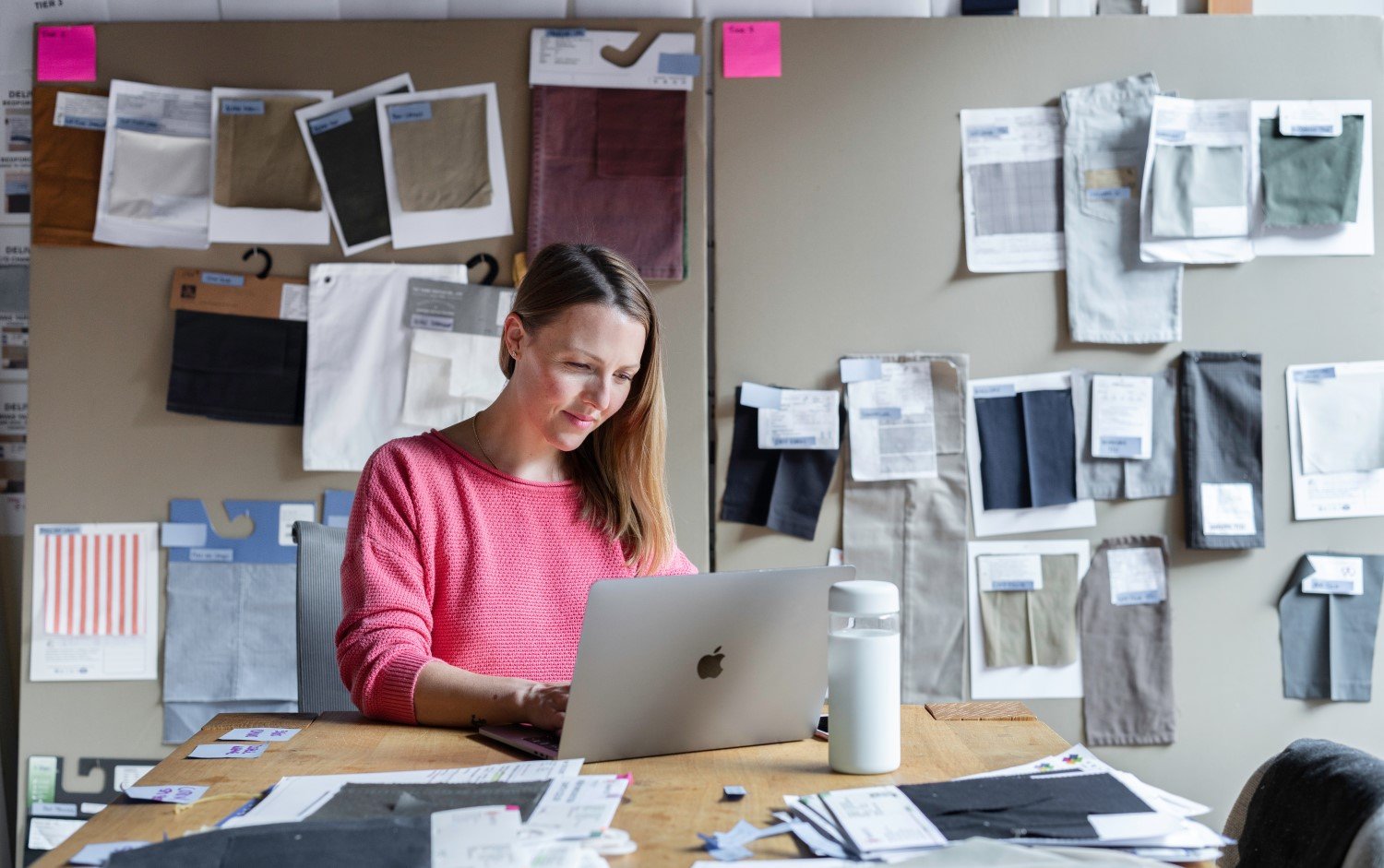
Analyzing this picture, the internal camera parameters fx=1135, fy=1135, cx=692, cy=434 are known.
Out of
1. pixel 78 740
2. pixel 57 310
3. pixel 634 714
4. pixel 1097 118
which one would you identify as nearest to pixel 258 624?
pixel 78 740

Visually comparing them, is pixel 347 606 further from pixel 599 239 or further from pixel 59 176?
pixel 59 176

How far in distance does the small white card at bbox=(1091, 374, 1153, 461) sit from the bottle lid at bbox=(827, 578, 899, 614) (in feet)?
5.04

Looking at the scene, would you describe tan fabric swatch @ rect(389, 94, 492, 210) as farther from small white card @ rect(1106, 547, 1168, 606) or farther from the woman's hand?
small white card @ rect(1106, 547, 1168, 606)

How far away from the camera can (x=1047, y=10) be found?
254 centimetres

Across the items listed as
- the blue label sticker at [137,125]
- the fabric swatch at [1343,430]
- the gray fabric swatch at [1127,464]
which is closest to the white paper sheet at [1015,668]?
the gray fabric swatch at [1127,464]

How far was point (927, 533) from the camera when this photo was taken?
2.47 m

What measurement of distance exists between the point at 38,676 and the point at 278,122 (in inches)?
51.1

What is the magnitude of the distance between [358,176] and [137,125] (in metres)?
0.49

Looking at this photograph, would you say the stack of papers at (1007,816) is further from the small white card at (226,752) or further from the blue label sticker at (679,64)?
the blue label sticker at (679,64)

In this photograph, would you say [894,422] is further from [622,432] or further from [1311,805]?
[1311,805]

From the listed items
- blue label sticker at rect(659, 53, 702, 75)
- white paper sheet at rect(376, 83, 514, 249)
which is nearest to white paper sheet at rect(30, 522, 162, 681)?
white paper sheet at rect(376, 83, 514, 249)

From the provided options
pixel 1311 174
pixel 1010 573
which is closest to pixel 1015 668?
pixel 1010 573

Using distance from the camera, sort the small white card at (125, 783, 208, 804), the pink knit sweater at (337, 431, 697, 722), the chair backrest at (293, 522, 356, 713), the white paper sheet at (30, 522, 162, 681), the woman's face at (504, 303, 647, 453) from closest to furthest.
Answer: the small white card at (125, 783, 208, 804) < the pink knit sweater at (337, 431, 697, 722) < the woman's face at (504, 303, 647, 453) < the chair backrest at (293, 522, 356, 713) < the white paper sheet at (30, 522, 162, 681)

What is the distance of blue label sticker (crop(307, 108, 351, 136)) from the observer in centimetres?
247
